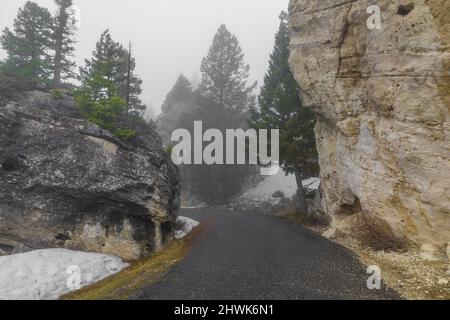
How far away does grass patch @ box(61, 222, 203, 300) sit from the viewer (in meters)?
9.16

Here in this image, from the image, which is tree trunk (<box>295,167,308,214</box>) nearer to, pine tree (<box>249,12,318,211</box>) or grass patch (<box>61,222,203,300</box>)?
pine tree (<box>249,12,318,211</box>)

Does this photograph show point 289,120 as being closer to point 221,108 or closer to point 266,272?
point 266,272

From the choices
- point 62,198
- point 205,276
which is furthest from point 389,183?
point 62,198

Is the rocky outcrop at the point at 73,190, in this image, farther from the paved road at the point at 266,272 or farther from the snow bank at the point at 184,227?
the paved road at the point at 266,272

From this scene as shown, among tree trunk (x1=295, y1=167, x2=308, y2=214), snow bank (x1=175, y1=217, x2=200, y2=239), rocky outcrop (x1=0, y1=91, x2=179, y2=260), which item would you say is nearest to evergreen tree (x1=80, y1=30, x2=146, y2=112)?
rocky outcrop (x1=0, y1=91, x2=179, y2=260)

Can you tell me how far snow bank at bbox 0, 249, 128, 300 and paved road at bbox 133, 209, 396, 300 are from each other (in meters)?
3.48

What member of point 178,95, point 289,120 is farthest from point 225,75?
point 289,120

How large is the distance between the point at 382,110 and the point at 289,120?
29.2 ft

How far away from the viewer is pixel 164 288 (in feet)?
29.8

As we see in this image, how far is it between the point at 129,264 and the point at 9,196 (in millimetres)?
6833

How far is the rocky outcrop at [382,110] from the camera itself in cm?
1076

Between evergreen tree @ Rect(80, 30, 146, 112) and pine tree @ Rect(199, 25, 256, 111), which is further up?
pine tree @ Rect(199, 25, 256, 111)

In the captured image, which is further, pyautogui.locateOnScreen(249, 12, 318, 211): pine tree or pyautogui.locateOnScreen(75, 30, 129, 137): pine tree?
pyautogui.locateOnScreen(249, 12, 318, 211): pine tree

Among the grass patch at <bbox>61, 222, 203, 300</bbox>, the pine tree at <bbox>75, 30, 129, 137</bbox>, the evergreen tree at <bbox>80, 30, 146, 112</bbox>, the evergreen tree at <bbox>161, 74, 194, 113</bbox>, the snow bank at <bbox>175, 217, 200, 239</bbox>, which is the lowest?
the grass patch at <bbox>61, 222, 203, 300</bbox>
